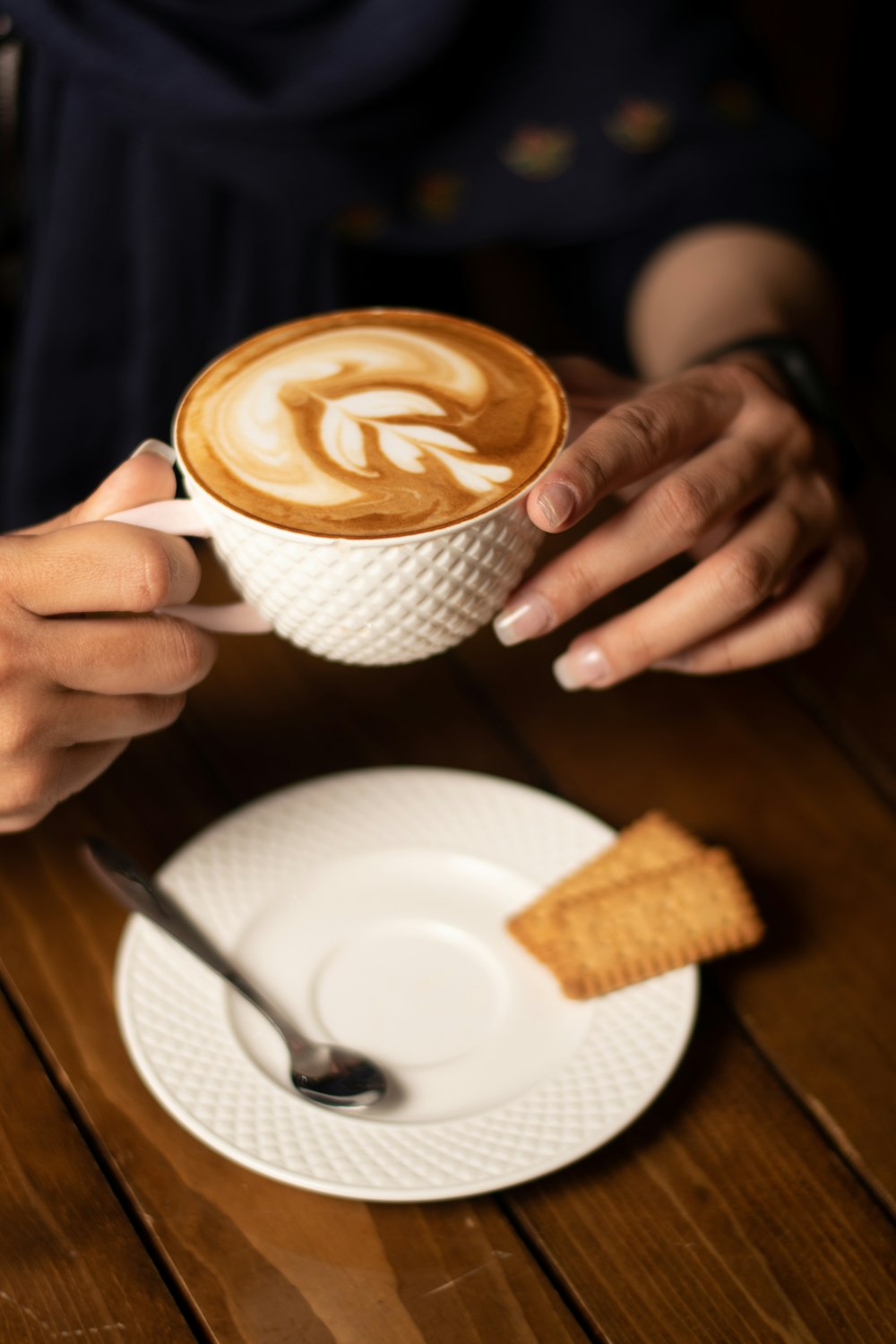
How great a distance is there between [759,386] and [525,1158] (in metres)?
0.56

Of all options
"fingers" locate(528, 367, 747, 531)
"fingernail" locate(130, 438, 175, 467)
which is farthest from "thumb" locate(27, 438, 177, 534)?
"fingers" locate(528, 367, 747, 531)

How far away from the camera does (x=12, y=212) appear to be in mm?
1410

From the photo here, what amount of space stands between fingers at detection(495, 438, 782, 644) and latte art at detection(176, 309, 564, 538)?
0.09 meters

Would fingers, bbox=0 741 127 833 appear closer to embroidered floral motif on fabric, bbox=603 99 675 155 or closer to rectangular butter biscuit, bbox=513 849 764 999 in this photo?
rectangular butter biscuit, bbox=513 849 764 999

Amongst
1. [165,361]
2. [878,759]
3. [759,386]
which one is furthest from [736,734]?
[165,361]

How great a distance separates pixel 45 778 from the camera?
2.29ft

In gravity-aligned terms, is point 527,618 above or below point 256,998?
above

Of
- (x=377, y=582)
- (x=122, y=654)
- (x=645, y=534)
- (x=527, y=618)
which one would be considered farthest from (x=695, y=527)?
(x=122, y=654)

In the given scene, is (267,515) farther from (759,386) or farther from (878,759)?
(878,759)

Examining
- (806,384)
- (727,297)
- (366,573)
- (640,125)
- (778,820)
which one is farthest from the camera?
(640,125)

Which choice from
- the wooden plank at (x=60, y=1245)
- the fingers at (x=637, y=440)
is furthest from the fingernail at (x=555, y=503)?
the wooden plank at (x=60, y=1245)

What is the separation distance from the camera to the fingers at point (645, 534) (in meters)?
0.73

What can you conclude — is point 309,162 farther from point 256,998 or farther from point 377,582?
point 256,998

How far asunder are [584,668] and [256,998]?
300 millimetres
